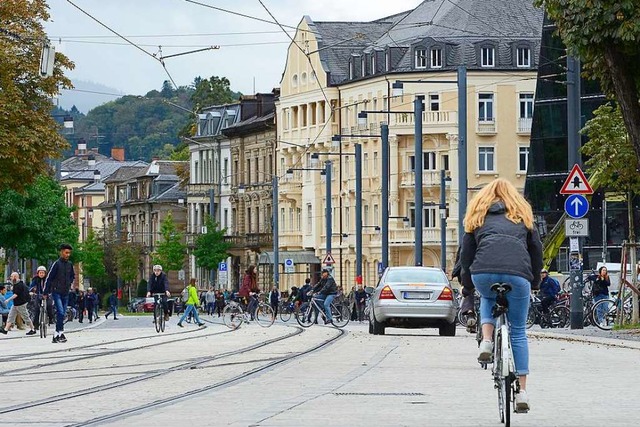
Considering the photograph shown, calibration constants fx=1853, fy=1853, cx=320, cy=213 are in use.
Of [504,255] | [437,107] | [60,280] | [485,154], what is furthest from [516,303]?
[485,154]

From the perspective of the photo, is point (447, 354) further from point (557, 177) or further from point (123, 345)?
point (557, 177)

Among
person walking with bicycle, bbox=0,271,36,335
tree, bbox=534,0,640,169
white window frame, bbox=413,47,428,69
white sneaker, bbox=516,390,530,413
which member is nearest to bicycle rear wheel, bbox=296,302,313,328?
person walking with bicycle, bbox=0,271,36,335

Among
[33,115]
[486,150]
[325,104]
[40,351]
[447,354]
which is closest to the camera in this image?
[447,354]

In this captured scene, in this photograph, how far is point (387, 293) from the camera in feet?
121

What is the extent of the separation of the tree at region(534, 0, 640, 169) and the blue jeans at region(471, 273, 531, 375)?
56.1 feet

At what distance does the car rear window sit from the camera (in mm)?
37125

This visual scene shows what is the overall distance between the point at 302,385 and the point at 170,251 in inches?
4428

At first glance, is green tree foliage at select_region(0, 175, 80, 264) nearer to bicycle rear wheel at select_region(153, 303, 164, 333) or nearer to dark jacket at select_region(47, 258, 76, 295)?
bicycle rear wheel at select_region(153, 303, 164, 333)

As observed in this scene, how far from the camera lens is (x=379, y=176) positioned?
104 m

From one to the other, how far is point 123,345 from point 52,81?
19.0 meters

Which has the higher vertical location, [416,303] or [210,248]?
[210,248]

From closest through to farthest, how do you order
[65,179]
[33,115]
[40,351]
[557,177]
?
[40,351]
[33,115]
[557,177]
[65,179]

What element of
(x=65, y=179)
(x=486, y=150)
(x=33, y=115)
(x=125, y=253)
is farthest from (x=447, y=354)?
(x=65, y=179)

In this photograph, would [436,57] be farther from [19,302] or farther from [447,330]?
[447,330]
